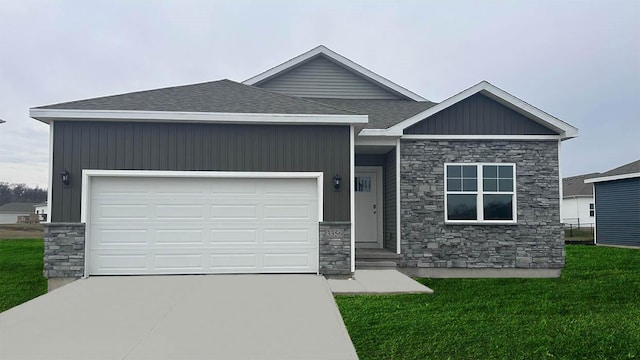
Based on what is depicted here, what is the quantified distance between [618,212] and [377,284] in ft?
52.6

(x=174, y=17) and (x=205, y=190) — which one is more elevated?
(x=174, y=17)

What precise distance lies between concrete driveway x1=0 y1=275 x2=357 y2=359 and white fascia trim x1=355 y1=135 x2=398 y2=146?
146 inches

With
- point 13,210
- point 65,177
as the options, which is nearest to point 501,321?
point 65,177

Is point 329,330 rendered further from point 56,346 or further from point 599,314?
point 599,314

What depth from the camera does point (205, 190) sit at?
9039 millimetres

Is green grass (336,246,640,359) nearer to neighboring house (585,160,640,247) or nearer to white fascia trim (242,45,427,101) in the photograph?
white fascia trim (242,45,427,101)

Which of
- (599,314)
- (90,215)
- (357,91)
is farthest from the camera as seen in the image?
(357,91)

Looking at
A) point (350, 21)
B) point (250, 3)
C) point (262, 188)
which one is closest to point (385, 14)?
point (350, 21)

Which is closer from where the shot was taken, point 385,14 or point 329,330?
point 329,330

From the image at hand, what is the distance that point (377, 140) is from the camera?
1034 centimetres

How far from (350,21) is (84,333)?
14.7 meters

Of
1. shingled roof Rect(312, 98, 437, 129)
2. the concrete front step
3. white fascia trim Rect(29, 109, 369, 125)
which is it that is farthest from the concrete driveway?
shingled roof Rect(312, 98, 437, 129)

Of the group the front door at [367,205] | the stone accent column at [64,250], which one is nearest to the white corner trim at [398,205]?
the front door at [367,205]

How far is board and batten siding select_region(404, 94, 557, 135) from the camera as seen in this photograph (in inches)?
406
